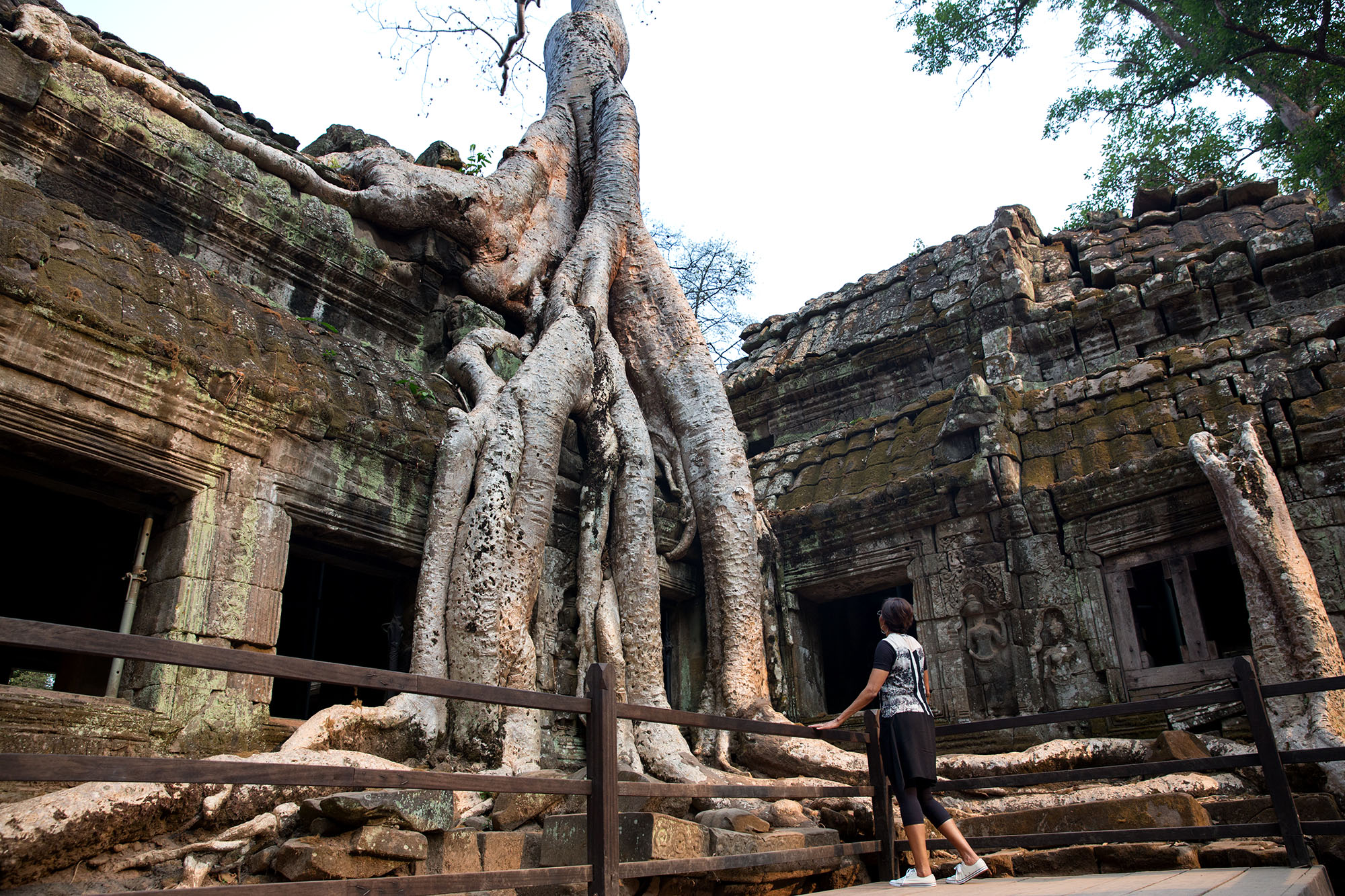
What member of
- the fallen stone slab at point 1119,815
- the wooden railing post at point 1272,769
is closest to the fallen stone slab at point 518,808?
the fallen stone slab at point 1119,815

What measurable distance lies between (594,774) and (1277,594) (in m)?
4.23

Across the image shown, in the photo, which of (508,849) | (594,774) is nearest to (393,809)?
(508,849)

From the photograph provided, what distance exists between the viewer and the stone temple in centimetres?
400

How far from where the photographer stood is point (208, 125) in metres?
5.37

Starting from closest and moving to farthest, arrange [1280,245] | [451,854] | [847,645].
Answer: [451,854]
[1280,245]
[847,645]

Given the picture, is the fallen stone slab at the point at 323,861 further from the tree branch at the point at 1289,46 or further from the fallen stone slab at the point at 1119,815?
the tree branch at the point at 1289,46

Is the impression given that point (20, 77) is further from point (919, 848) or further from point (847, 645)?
point (847, 645)

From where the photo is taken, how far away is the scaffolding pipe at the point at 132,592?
3.98m

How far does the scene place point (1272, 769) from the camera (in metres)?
3.34

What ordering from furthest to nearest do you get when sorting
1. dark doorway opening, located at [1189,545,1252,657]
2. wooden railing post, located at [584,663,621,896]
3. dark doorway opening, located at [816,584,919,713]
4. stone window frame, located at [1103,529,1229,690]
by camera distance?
dark doorway opening, located at [816,584,919,713] → dark doorway opening, located at [1189,545,1252,657] → stone window frame, located at [1103,529,1229,690] → wooden railing post, located at [584,663,621,896]

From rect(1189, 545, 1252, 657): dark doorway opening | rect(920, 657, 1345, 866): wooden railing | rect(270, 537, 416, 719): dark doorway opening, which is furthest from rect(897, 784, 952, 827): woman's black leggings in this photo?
rect(1189, 545, 1252, 657): dark doorway opening

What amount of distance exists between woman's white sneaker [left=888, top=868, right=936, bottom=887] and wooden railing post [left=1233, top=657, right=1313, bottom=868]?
126cm

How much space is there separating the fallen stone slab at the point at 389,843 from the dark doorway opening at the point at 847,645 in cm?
630

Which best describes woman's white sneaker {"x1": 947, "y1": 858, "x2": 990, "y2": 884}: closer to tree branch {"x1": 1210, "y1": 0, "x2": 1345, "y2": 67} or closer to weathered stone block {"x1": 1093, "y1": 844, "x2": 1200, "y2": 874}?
weathered stone block {"x1": 1093, "y1": 844, "x2": 1200, "y2": 874}
